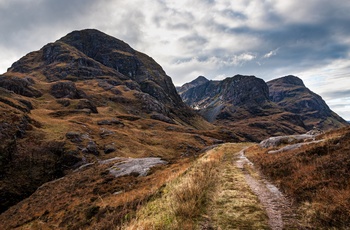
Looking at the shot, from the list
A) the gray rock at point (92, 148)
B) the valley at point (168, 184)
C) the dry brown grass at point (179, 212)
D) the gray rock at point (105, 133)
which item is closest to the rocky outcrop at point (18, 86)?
the valley at point (168, 184)

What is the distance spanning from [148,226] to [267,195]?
23.3ft

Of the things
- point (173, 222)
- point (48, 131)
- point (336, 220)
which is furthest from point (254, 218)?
point (48, 131)

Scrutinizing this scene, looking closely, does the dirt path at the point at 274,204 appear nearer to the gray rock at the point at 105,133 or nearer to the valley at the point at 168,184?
the valley at the point at 168,184

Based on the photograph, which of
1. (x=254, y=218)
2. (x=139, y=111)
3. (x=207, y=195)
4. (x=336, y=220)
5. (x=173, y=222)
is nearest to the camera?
(x=336, y=220)

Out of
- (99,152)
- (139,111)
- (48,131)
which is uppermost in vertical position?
(139,111)

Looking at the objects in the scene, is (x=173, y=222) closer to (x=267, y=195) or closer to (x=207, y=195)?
(x=207, y=195)

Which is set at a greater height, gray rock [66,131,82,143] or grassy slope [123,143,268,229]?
grassy slope [123,143,268,229]

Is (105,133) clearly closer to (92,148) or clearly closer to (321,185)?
(92,148)

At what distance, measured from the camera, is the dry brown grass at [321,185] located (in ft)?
24.0

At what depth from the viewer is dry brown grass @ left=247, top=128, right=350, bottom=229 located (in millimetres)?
7312

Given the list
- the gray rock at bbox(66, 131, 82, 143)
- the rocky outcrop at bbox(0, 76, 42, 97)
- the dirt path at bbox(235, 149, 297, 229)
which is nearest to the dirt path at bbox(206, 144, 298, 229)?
the dirt path at bbox(235, 149, 297, 229)

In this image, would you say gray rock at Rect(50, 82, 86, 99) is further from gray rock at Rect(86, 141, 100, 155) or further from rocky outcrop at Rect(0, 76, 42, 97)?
gray rock at Rect(86, 141, 100, 155)

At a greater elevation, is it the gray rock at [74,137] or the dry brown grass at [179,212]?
the dry brown grass at [179,212]

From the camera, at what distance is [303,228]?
715 cm
